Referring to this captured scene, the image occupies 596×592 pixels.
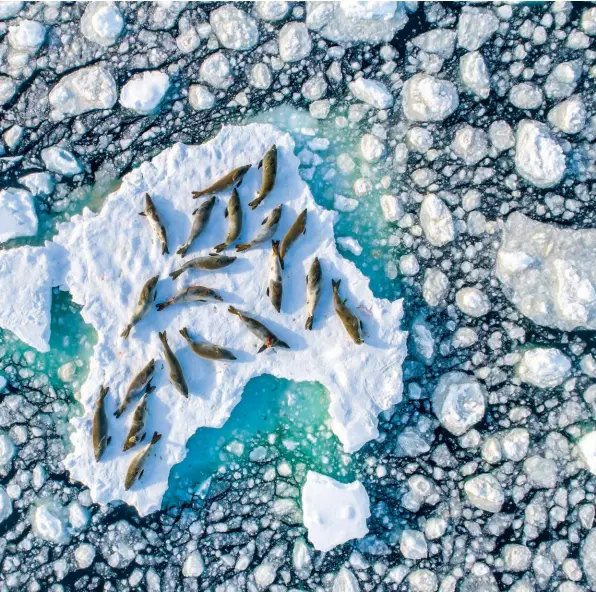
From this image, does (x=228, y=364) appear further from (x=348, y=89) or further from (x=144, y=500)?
(x=348, y=89)

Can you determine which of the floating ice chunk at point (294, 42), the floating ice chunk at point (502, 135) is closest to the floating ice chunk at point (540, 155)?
the floating ice chunk at point (502, 135)

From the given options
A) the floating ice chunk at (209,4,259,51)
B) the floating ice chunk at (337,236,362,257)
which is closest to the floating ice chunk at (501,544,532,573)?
the floating ice chunk at (337,236,362,257)

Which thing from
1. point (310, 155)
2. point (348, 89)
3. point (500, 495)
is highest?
point (348, 89)

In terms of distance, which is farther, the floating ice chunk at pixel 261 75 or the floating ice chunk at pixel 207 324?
the floating ice chunk at pixel 261 75

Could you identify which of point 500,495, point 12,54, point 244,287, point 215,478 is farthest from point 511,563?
point 12,54

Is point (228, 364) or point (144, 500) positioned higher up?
point (228, 364)

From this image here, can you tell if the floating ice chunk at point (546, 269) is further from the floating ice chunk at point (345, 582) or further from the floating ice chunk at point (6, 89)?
the floating ice chunk at point (6, 89)

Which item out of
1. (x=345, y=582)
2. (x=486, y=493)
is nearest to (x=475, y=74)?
(x=486, y=493)
